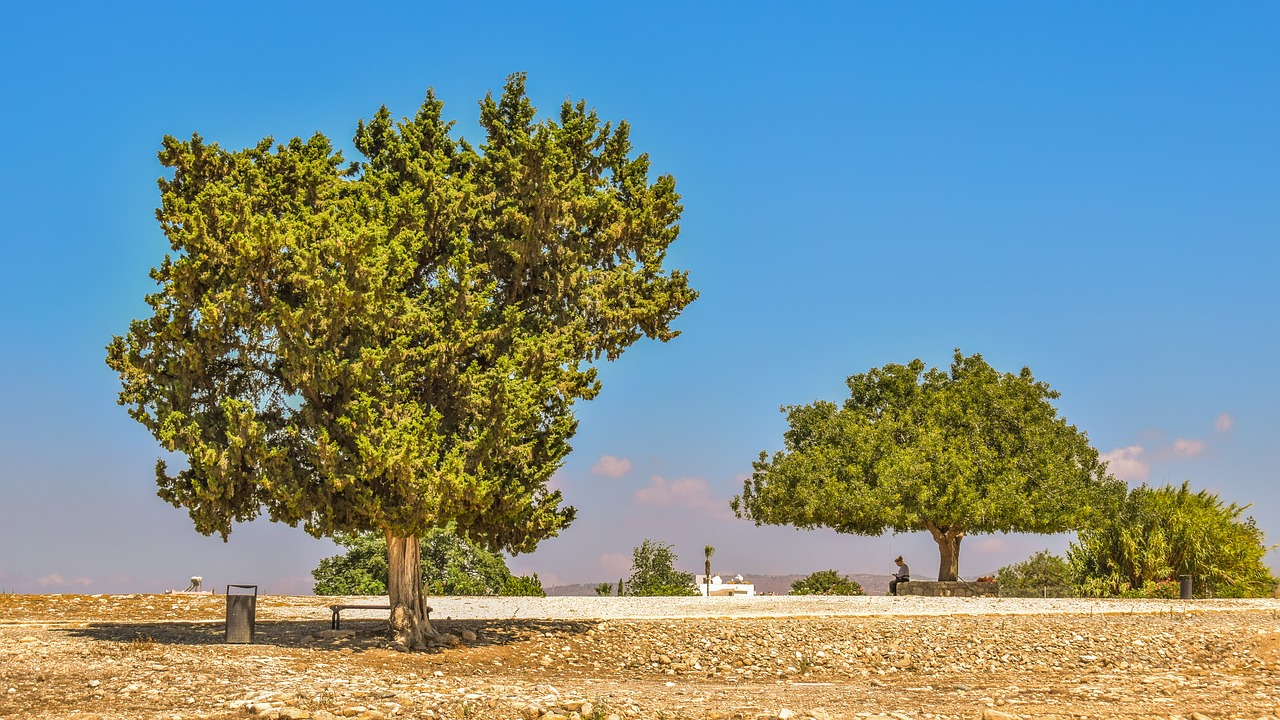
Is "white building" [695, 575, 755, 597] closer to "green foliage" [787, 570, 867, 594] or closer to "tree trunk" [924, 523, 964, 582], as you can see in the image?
"green foliage" [787, 570, 867, 594]

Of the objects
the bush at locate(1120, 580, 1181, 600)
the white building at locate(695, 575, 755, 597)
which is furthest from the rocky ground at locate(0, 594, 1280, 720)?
the white building at locate(695, 575, 755, 597)

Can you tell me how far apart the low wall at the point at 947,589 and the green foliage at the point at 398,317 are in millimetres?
18186

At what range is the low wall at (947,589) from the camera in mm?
37406

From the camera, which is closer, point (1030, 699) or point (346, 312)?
point (1030, 699)

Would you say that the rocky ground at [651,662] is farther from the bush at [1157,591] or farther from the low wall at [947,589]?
the bush at [1157,591]

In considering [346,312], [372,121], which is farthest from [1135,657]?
[372,121]

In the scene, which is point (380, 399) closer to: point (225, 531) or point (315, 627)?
point (225, 531)

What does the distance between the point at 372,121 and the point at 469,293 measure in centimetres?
510

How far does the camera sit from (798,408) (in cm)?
4178

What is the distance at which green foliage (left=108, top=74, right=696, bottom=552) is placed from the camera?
19.4m

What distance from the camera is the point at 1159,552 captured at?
132 feet

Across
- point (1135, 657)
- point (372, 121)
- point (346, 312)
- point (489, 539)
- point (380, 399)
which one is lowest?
point (1135, 657)

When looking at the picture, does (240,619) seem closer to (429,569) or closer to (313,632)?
(313,632)

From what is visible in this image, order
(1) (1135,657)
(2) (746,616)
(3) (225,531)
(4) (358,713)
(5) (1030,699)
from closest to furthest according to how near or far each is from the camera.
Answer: (4) (358,713), (5) (1030,699), (3) (225,531), (1) (1135,657), (2) (746,616)
